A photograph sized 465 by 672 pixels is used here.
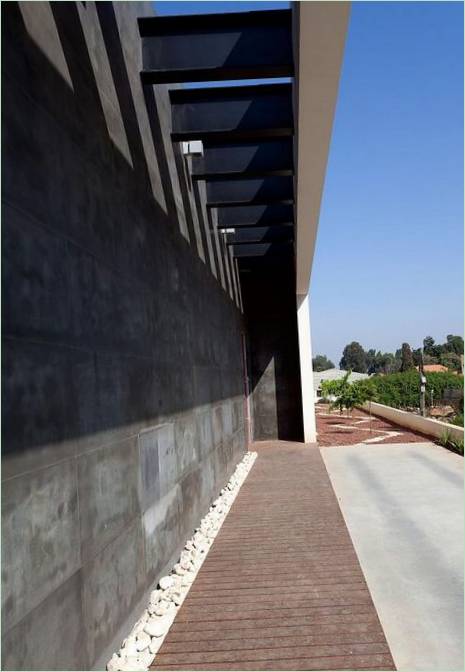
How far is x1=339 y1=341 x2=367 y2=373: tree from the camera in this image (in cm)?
11300

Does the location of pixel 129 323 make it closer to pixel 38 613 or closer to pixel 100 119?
pixel 100 119

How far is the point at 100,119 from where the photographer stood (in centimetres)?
337

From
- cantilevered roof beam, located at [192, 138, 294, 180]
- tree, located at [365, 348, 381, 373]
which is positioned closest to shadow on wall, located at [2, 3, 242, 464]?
cantilevered roof beam, located at [192, 138, 294, 180]

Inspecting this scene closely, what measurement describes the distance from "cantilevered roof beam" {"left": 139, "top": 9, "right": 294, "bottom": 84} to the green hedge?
26.8 metres

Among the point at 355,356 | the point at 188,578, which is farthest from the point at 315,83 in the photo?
the point at 355,356

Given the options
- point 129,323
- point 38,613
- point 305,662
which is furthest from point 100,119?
point 305,662

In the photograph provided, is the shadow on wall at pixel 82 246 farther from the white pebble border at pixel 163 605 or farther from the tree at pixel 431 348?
the tree at pixel 431 348

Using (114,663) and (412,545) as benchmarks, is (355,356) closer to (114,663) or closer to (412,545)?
(412,545)

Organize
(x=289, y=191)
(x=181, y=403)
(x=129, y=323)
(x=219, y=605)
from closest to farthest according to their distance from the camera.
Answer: (x=129, y=323)
(x=219, y=605)
(x=181, y=403)
(x=289, y=191)

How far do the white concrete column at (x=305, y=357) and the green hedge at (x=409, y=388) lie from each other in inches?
673

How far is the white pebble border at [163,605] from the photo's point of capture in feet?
10.3

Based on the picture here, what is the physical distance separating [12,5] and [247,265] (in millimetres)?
10806

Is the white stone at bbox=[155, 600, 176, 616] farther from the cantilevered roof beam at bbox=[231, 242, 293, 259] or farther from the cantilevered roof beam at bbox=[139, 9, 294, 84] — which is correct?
the cantilevered roof beam at bbox=[231, 242, 293, 259]

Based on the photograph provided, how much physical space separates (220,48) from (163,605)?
4.61m
